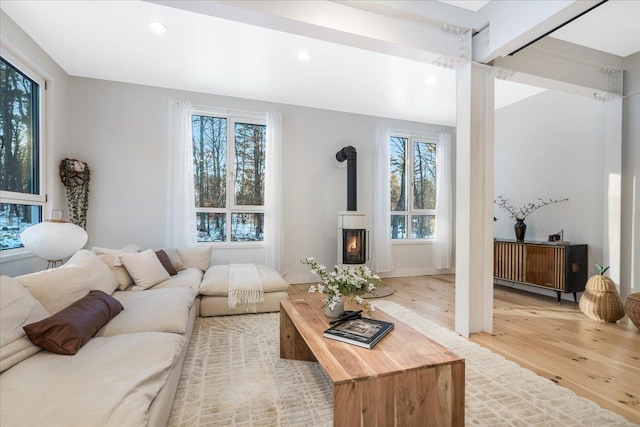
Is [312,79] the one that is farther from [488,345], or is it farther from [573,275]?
[573,275]

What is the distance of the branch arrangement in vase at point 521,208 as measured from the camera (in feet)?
14.0

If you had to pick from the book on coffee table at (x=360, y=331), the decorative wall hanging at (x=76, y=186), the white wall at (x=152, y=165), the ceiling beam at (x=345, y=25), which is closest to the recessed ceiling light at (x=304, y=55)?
the ceiling beam at (x=345, y=25)

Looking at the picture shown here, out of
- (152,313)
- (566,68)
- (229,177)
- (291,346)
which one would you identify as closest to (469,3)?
(566,68)

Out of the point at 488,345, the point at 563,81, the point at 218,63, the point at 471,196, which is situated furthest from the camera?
the point at 218,63

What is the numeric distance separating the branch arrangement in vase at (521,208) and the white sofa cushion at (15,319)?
5.25m

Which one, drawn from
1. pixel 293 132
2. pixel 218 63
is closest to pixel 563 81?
pixel 293 132

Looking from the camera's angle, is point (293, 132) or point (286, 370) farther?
point (293, 132)

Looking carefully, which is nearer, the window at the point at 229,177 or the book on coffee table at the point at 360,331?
the book on coffee table at the point at 360,331

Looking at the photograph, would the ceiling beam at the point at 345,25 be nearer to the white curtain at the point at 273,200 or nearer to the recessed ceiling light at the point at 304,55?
the recessed ceiling light at the point at 304,55

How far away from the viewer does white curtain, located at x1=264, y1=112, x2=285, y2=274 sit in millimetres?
4449

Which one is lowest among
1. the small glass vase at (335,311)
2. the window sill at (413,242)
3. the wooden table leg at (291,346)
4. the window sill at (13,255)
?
the wooden table leg at (291,346)

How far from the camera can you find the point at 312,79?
12.4 feet

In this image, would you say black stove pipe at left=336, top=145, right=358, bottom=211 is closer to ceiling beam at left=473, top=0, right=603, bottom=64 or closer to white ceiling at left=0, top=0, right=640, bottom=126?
white ceiling at left=0, top=0, right=640, bottom=126

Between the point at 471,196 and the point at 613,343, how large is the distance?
173 centimetres
